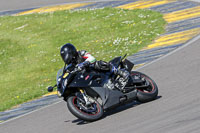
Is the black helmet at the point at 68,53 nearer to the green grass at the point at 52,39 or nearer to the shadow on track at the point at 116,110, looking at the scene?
the shadow on track at the point at 116,110

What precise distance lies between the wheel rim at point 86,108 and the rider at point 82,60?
0.63 meters

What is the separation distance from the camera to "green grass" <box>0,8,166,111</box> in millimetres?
13547

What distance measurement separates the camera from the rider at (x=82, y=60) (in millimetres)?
7695

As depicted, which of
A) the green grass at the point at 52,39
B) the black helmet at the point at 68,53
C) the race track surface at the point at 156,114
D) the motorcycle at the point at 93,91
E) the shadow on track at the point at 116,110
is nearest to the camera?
the race track surface at the point at 156,114

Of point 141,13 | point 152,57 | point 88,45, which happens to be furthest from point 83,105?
point 141,13

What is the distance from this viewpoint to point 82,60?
7.92 metres

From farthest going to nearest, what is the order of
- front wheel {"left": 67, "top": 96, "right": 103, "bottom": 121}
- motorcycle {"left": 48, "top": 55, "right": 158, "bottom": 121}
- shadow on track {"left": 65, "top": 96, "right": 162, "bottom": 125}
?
shadow on track {"left": 65, "top": 96, "right": 162, "bottom": 125}
motorcycle {"left": 48, "top": 55, "right": 158, "bottom": 121}
front wheel {"left": 67, "top": 96, "right": 103, "bottom": 121}

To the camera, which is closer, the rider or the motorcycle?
the motorcycle

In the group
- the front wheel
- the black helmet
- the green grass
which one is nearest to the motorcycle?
the front wheel

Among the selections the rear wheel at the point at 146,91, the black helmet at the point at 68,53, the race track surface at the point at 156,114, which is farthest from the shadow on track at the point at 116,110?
the black helmet at the point at 68,53

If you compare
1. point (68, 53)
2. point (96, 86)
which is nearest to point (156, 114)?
point (96, 86)

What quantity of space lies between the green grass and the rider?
12.9 ft

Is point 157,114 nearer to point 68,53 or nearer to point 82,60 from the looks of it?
point 82,60

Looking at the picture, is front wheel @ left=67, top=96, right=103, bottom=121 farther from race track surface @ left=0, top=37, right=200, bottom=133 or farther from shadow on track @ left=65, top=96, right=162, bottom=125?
shadow on track @ left=65, top=96, right=162, bottom=125
